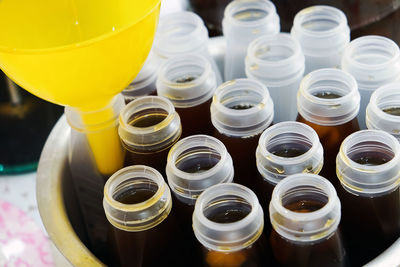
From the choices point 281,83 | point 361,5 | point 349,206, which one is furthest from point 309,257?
point 361,5

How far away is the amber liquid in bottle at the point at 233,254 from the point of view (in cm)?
33

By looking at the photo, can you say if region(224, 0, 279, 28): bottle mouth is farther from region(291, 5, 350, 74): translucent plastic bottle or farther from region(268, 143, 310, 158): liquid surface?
region(268, 143, 310, 158): liquid surface

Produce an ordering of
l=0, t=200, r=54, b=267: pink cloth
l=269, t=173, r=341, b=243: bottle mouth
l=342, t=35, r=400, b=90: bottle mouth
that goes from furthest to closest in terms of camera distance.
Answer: l=0, t=200, r=54, b=267: pink cloth, l=342, t=35, r=400, b=90: bottle mouth, l=269, t=173, r=341, b=243: bottle mouth

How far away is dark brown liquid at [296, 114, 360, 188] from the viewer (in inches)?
15.3

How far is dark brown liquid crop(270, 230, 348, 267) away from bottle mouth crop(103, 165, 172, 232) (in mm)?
71

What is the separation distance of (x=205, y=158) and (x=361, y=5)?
30 cm

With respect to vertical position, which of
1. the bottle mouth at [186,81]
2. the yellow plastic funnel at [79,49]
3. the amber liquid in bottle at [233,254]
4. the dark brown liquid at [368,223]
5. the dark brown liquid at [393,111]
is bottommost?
the dark brown liquid at [368,223]

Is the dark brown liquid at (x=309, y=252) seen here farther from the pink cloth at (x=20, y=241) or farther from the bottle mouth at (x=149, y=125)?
the pink cloth at (x=20, y=241)

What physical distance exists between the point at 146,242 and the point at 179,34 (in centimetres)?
22

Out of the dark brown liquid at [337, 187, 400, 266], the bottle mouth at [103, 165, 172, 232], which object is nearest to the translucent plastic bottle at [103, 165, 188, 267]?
the bottle mouth at [103, 165, 172, 232]

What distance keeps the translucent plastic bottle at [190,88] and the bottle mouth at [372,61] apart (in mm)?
104

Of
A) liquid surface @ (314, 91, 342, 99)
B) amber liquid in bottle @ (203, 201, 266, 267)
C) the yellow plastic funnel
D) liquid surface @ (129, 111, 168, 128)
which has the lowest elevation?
amber liquid in bottle @ (203, 201, 266, 267)

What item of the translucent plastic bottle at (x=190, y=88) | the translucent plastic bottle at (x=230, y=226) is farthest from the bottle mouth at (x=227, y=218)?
the translucent plastic bottle at (x=190, y=88)

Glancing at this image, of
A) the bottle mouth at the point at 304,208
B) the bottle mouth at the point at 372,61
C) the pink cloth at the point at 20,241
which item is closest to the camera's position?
the bottle mouth at the point at 304,208
